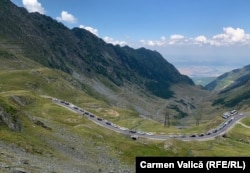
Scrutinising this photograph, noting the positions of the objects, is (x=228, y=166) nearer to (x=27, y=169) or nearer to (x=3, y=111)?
(x=27, y=169)

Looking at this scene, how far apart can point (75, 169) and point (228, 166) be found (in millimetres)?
39220

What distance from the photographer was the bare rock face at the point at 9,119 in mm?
96812

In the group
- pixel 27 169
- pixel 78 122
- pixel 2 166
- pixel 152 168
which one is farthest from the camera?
pixel 78 122

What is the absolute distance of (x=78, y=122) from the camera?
628 feet

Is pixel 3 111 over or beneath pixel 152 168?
over

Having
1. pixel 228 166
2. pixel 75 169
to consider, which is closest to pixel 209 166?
pixel 228 166

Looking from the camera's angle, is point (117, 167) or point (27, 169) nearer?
point (27, 169)

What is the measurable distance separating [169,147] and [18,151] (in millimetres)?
94529

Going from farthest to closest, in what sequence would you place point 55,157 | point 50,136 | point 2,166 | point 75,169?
1. point 50,136
2. point 55,157
3. point 75,169
4. point 2,166

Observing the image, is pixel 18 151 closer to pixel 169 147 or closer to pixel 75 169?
pixel 75 169

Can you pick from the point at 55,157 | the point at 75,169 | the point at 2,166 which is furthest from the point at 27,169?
the point at 55,157

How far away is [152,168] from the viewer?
1918 inches

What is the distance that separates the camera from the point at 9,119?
99.1 metres

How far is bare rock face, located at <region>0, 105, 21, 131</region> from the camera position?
96.8 metres
